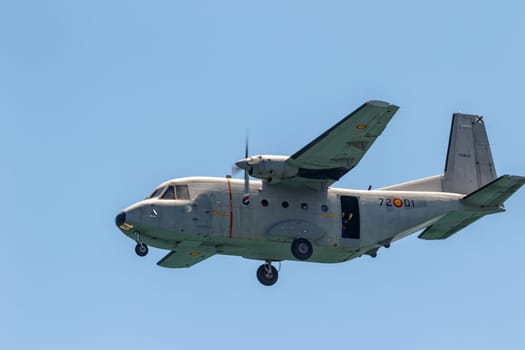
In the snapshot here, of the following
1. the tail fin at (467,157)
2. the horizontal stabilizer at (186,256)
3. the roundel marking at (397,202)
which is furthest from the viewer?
the tail fin at (467,157)

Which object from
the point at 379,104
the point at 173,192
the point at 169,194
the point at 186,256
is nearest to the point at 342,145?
the point at 379,104

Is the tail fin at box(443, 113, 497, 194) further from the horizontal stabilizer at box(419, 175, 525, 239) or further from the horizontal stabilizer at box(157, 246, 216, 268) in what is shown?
the horizontal stabilizer at box(157, 246, 216, 268)

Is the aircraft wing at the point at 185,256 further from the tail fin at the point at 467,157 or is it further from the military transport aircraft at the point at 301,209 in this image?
the tail fin at the point at 467,157

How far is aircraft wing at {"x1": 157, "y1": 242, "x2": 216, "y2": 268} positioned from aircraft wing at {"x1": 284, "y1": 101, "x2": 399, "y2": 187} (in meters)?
2.64

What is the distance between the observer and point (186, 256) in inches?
1162

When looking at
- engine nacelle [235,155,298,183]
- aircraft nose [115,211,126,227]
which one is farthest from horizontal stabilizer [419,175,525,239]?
aircraft nose [115,211,126,227]

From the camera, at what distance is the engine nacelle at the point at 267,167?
2761 centimetres

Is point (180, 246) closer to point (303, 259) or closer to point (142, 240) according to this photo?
point (142, 240)

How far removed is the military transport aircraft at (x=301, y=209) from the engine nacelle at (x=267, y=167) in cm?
2

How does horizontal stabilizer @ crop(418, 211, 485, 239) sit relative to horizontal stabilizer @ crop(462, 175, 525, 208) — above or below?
below

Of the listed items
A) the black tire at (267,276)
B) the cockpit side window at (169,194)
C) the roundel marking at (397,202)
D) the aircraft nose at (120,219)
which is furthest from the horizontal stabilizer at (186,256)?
the roundel marking at (397,202)

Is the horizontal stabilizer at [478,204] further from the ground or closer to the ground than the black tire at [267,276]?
further from the ground

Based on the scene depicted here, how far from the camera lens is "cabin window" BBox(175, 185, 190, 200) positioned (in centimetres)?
2756

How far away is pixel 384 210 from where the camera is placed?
28938mm
